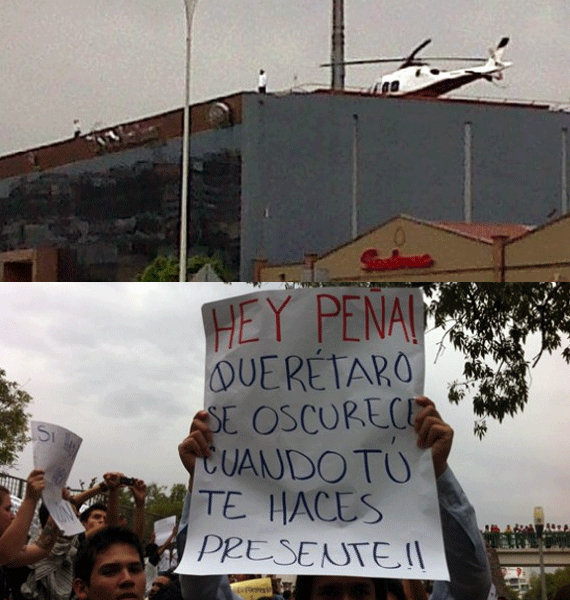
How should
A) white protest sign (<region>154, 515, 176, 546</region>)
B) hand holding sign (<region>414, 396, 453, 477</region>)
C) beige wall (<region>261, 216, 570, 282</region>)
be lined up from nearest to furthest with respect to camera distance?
hand holding sign (<region>414, 396, 453, 477</region>) < white protest sign (<region>154, 515, 176, 546</region>) < beige wall (<region>261, 216, 570, 282</region>)

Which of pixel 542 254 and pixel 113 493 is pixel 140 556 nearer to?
pixel 113 493

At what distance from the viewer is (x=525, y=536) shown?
17.8ft

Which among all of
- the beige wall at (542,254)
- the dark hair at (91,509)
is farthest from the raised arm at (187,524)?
the beige wall at (542,254)

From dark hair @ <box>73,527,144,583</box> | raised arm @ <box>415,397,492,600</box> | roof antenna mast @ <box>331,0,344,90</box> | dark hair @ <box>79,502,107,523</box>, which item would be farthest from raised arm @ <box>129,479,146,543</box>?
roof antenna mast @ <box>331,0,344,90</box>

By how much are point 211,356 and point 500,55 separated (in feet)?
181

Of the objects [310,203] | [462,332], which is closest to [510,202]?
[310,203]

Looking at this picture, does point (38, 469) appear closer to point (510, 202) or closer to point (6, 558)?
point (6, 558)

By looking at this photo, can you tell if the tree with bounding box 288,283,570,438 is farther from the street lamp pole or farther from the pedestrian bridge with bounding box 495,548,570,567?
the street lamp pole

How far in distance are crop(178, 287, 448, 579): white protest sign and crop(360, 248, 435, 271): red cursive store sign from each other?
38.5 meters

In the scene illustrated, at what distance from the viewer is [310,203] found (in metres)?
50.2

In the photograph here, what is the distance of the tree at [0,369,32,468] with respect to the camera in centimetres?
549

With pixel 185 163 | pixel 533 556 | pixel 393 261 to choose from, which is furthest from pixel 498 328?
pixel 185 163

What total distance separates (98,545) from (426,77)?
52109mm

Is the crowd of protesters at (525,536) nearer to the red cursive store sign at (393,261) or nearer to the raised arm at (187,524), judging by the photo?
the raised arm at (187,524)
